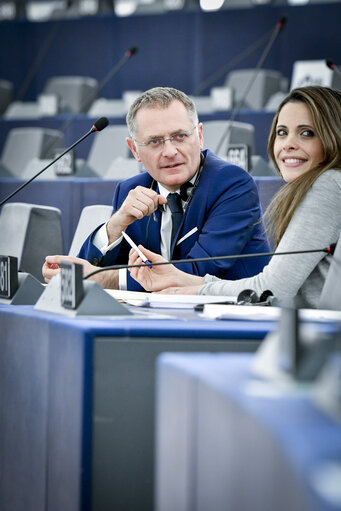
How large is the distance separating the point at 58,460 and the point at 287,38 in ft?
Answer: 21.3

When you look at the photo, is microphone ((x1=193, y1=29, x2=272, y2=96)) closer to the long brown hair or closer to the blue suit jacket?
the blue suit jacket

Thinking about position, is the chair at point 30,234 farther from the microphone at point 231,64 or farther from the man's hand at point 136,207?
the microphone at point 231,64

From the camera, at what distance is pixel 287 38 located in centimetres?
722

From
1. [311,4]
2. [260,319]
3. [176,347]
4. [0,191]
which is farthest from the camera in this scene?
[311,4]

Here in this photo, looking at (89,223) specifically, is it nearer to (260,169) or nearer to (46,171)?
(260,169)

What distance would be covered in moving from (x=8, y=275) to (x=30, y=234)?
4.99ft

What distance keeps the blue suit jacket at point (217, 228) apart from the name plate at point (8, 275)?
73 cm

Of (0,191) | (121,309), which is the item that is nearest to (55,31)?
(0,191)

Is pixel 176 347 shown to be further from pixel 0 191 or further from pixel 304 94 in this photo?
pixel 0 191

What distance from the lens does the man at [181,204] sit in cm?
237

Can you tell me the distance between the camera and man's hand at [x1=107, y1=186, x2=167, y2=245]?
2170 millimetres

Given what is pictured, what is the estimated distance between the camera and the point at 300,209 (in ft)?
6.04

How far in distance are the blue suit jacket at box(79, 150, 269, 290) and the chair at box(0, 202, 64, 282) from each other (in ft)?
2.22

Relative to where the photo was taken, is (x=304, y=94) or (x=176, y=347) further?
(x=304, y=94)
